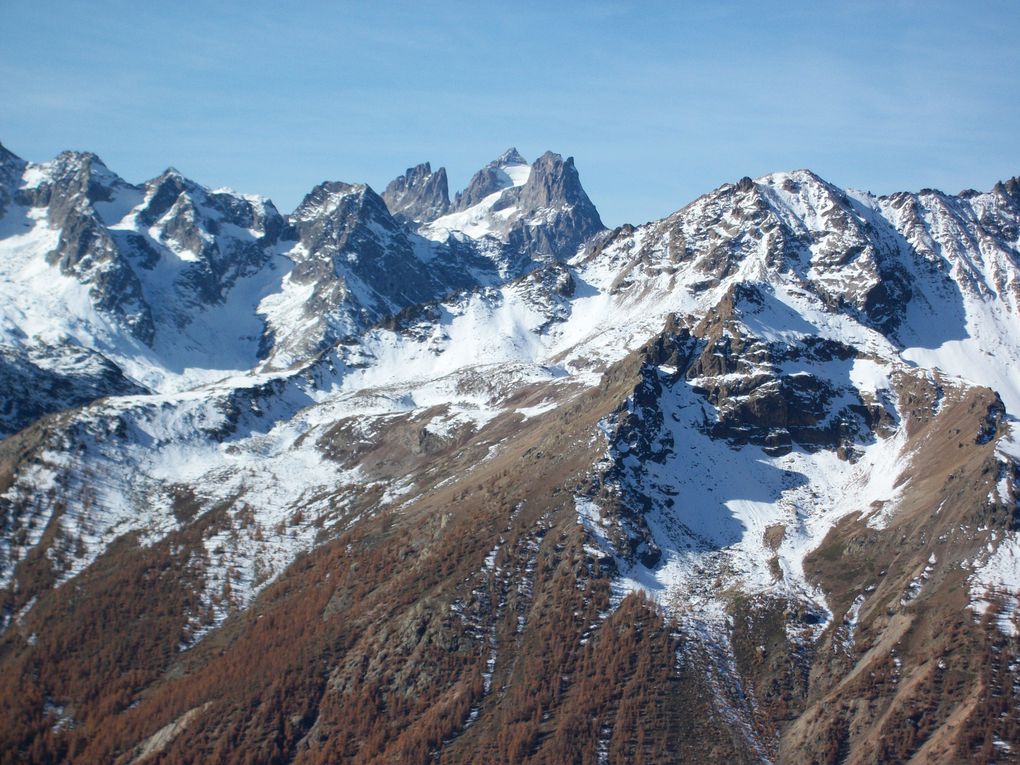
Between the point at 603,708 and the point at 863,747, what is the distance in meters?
30.9

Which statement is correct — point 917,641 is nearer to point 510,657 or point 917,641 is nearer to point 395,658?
point 510,657

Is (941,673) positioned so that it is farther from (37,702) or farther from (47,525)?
(47,525)

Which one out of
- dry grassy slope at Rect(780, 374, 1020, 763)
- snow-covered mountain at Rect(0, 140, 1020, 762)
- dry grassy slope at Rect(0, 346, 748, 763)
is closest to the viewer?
dry grassy slope at Rect(780, 374, 1020, 763)

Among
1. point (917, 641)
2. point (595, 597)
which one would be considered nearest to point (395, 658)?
point (595, 597)

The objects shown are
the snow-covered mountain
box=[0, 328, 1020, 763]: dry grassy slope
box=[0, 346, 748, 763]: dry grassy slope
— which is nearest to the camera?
box=[0, 328, 1020, 763]: dry grassy slope

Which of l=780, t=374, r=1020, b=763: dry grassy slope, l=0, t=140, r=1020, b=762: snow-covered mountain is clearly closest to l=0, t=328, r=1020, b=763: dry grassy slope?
l=780, t=374, r=1020, b=763: dry grassy slope

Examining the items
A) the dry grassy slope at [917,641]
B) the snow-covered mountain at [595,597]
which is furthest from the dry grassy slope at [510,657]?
the snow-covered mountain at [595,597]

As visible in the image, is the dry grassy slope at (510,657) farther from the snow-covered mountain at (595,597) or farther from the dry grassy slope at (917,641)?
the snow-covered mountain at (595,597)

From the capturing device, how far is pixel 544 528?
535ft

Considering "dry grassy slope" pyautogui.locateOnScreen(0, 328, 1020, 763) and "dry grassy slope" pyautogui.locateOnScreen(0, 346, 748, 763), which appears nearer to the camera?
"dry grassy slope" pyautogui.locateOnScreen(0, 328, 1020, 763)

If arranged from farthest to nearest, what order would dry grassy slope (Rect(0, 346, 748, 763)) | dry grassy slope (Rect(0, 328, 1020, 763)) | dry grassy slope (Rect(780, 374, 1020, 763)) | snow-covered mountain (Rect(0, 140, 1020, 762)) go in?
dry grassy slope (Rect(0, 346, 748, 763)) < snow-covered mountain (Rect(0, 140, 1020, 762)) < dry grassy slope (Rect(0, 328, 1020, 763)) < dry grassy slope (Rect(780, 374, 1020, 763))

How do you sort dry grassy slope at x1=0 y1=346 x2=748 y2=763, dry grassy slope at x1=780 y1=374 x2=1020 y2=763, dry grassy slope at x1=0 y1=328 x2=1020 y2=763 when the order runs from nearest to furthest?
dry grassy slope at x1=780 y1=374 x2=1020 y2=763
dry grassy slope at x1=0 y1=328 x2=1020 y2=763
dry grassy slope at x1=0 y1=346 x2=748 y2=763

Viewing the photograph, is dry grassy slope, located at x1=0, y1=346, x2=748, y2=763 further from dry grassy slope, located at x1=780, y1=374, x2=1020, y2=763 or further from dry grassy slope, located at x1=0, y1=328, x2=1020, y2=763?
dry grassy slope, located at x1=780, y1=374, x2=1020, y2=763

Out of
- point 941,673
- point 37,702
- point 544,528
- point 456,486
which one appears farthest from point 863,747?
point 37,702
